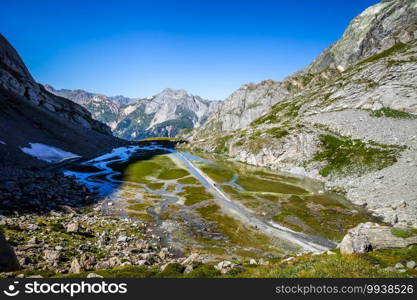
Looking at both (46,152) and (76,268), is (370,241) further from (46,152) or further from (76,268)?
(46,152)

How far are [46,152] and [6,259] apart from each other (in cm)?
11783

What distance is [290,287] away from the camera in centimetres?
1350

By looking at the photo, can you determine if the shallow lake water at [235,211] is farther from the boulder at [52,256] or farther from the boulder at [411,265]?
the boulder at [411,265]

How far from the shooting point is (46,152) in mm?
121188

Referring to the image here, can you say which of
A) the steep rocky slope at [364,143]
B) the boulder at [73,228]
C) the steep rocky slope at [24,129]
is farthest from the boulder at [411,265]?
the steep rocky slope at [24,129]

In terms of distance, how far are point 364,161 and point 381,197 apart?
25876mm

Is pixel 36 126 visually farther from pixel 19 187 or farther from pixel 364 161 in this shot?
pixel 364 161

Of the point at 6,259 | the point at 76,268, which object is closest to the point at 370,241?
the point at 76,268

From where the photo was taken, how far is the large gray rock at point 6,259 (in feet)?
67.9

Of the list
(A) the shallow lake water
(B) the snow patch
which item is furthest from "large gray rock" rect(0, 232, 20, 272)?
(B) the snow patch

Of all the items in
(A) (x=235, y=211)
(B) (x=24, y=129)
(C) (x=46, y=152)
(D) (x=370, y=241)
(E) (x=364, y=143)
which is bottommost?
(A) (x=235, y=211)

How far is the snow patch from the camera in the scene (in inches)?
4361

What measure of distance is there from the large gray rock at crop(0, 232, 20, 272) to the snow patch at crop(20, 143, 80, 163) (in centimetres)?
10410

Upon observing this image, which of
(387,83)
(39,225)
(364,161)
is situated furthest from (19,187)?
(387,83)
